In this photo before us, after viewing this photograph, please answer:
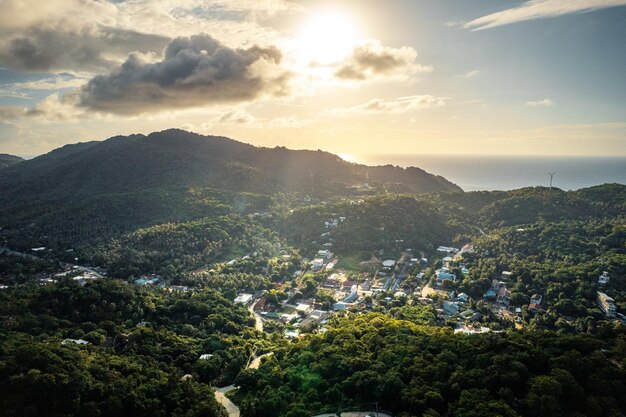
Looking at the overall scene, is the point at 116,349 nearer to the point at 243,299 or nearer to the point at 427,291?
the point at 243,299

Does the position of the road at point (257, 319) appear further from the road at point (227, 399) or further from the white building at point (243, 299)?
the road at point (227, 399)

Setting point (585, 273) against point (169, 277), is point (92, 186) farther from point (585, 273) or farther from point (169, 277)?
point (585, 273)

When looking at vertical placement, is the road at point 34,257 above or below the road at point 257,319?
above

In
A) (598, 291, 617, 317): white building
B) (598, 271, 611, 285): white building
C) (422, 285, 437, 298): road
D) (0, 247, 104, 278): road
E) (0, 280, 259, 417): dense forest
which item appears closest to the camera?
(0, 280, 259, 417): dense forest

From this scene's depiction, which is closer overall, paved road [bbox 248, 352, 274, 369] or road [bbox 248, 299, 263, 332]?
paved road [bbox 248, 352, 274, 369]

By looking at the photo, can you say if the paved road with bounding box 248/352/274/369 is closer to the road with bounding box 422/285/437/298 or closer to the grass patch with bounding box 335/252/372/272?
the road with bounding box 422/285/437/298

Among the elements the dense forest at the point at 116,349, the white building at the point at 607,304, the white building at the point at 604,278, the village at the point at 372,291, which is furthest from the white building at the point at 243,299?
the white building at the point at 604,278

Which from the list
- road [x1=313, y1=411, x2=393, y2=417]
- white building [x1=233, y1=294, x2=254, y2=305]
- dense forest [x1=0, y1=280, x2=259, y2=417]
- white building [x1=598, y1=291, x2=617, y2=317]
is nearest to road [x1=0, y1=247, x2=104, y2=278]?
dense forest [x1=0, y1=280, x2=259, y2=417]
